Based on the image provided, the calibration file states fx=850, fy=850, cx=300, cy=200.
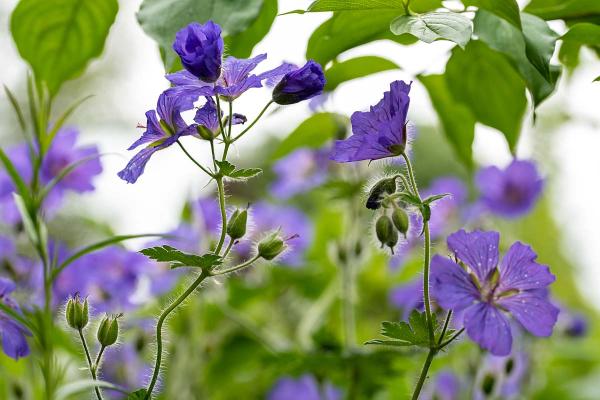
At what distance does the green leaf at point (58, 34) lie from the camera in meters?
0.75

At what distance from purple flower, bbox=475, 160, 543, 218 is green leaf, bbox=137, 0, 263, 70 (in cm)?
78

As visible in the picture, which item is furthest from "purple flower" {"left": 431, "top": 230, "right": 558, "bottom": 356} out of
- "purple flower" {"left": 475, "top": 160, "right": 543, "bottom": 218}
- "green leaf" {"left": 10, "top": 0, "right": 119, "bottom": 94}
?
"purple flower" {"left": 475, "top": 160, "right": 543, "bottom": 218}

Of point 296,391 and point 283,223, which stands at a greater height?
point 283,223

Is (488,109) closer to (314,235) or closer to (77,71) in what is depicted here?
(77,71)

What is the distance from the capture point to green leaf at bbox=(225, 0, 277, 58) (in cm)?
67

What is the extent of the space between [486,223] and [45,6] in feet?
2.05

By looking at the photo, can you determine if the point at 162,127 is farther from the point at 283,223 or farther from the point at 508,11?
the point at 283,223

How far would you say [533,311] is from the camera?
60 centimetres

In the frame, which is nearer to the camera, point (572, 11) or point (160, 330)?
point (160, 330)

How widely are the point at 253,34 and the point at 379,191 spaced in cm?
18

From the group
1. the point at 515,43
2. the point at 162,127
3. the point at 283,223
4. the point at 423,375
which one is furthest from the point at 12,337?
the point at 283,223

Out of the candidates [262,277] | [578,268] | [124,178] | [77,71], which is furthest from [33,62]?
[578,268]

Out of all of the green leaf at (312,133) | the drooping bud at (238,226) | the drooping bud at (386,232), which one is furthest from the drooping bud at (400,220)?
the green leaf at (312,133)

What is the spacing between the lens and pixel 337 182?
43.4 inches
